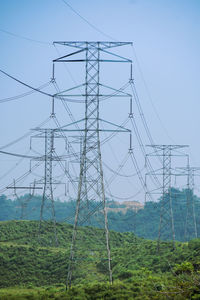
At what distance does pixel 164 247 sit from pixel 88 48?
22.8 meters

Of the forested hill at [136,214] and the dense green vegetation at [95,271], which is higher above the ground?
the forested hill at [136,214]

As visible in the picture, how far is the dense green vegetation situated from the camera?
89.1 ft

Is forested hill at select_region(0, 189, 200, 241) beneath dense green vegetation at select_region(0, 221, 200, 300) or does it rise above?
above

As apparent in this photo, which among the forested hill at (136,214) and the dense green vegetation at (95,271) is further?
the forested hill at (136,214)

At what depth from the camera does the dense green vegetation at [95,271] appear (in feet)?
89.1

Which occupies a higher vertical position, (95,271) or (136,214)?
(136,214)

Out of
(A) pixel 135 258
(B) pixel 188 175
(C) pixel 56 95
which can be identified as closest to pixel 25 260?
(A) pixel 135 258

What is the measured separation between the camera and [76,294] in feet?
88.9

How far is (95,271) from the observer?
43.1 meters

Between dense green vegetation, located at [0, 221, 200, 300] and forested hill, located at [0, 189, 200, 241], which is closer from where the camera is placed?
dense green vegetation, located at [0, 221, 200, 300]

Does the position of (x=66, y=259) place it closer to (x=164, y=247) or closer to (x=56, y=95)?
(x=164, y=247)

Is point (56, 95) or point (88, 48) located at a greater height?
point (88, 48)

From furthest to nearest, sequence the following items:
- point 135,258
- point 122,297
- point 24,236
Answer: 1. point 24,236
2. point 135,258
3. point 122,297

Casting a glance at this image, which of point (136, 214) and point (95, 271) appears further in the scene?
point (136, 214)
